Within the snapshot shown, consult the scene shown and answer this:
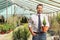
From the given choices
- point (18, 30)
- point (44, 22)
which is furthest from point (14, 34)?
point (44, 22)

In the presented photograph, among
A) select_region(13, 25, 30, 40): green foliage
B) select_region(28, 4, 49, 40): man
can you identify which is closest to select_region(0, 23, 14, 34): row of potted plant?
select_region(13, 25, 30, 40): green foliage

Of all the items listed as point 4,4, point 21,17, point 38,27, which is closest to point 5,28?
point 21,17

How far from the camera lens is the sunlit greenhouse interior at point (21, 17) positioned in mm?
6228

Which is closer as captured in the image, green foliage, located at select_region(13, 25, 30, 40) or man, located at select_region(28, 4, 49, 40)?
man, located at select_region(28, 4, 49, 40)

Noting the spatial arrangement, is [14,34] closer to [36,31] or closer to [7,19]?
[7,19]

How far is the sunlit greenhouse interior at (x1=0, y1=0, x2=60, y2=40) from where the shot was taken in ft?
20.4

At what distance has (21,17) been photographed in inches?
251

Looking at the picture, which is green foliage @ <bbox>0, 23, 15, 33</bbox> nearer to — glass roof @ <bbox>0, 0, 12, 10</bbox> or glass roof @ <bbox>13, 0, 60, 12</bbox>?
glass roof @ <bbox>0, 0, 12, 10</bbox>

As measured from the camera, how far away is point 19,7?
6727 mm

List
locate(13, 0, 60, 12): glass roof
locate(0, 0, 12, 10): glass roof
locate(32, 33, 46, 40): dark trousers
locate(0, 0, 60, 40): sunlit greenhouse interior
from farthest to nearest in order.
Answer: locate(0, 0, 12, 10): glass roof
locate(13, 0, 60, 12): glass roof
locate(0, 0, 60, 40): sunlit greenhouse interior
locate(32, 33, 46, 40): dark trousers

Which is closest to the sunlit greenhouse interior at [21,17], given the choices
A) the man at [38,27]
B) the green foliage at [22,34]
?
the green foliage at [22,34]

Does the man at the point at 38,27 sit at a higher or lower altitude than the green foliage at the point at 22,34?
higher

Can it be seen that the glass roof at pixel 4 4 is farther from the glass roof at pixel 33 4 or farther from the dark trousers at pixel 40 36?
the dark trousers at pixel 40 36

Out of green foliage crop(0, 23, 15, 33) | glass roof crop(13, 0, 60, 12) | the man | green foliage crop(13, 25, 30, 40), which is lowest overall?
green foliage crop(13, 25, 30, 40)
